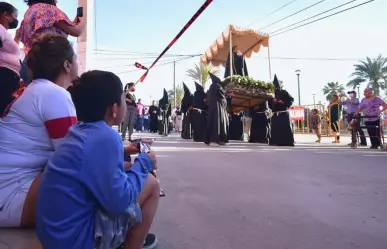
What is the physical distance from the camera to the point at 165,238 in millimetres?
1930

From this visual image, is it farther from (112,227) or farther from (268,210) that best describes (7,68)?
(268,210)

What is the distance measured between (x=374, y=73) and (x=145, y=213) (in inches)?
1959

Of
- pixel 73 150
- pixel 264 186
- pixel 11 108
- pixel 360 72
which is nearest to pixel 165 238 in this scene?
pixel 73 150

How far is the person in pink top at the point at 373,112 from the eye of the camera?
823 centimetres

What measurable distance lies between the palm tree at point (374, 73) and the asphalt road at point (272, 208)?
45.2m

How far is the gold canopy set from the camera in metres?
10.1

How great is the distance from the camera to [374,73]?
43656mm

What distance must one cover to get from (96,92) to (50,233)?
57 cm

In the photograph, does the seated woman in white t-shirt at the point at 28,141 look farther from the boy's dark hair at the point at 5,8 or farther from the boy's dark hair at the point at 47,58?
the boy's dark hair at the point at 5,8

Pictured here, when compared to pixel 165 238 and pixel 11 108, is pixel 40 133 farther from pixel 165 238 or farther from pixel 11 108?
pixel 165 238

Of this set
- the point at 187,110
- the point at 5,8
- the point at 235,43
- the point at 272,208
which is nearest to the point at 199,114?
the point at 187,110

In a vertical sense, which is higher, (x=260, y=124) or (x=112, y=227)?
(x=260, y=124)

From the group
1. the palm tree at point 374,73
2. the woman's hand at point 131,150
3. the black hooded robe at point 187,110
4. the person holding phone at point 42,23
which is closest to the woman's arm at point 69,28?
the person holding phone at point 42,23

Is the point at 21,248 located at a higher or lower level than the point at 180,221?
higher
